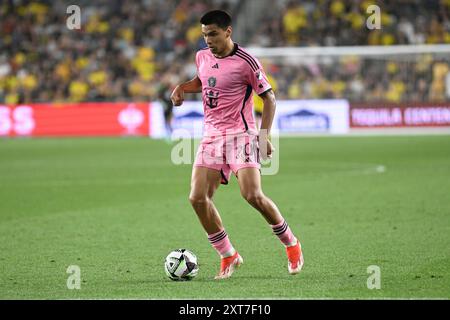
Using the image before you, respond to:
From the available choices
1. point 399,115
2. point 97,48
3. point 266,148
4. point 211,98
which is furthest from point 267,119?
point 97,48

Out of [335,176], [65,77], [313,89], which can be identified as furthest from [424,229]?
[65,77]

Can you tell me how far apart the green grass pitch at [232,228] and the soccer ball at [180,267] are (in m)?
0.11

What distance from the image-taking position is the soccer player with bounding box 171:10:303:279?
8.13 metres

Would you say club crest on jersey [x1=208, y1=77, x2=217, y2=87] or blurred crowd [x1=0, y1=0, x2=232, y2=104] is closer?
club crest on jersey [x1=208, y1=77, x2=217, y2=87]

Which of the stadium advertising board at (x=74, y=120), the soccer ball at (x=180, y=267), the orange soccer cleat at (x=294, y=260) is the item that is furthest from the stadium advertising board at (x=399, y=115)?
the soccer ball at (x=180, y=267)

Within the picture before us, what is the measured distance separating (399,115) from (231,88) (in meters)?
23.3

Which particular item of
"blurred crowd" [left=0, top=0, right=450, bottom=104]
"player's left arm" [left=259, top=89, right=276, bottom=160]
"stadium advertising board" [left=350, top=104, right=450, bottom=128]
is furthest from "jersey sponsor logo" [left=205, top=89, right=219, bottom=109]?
"stadium advertising board" [left=350, top=104, right=450, bottom=128]

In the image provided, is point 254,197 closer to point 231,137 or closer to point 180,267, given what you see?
point 231,137

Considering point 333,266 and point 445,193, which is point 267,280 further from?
point 445,193

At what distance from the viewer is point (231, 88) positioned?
8172mm

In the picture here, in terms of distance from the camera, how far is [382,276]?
790 cm

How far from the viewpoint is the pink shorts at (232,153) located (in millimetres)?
8211

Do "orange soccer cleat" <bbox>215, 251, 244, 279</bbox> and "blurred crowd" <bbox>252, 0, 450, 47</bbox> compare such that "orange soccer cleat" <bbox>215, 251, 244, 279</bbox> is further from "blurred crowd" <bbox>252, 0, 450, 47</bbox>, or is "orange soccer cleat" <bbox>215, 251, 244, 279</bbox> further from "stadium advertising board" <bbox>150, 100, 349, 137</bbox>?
"blurred crowd" <bbox>252, 0, 450, 47</bbox>

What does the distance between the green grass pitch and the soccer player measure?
1.57 feet
